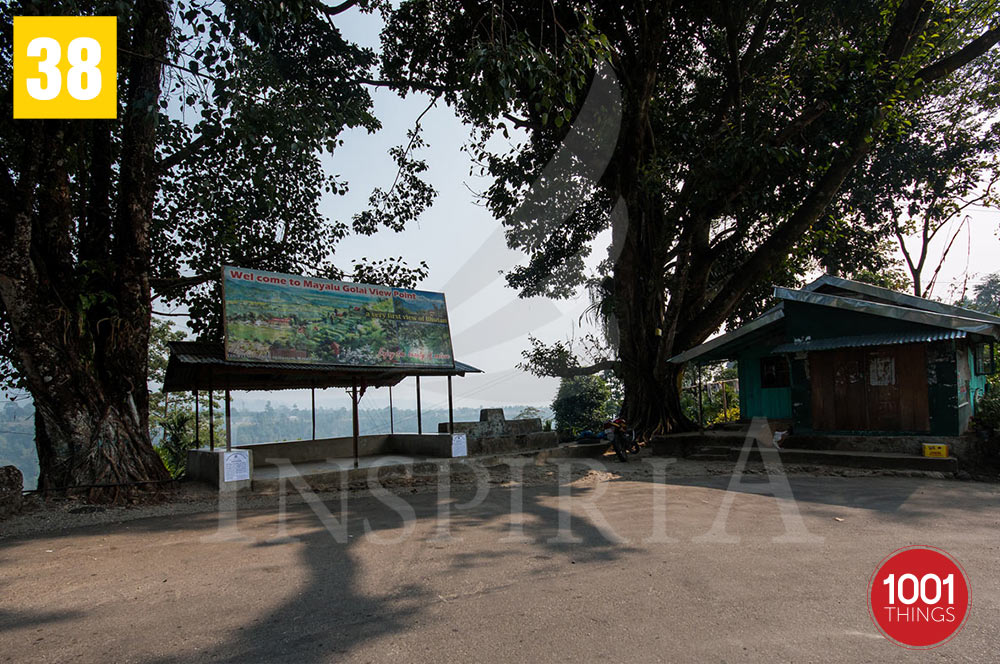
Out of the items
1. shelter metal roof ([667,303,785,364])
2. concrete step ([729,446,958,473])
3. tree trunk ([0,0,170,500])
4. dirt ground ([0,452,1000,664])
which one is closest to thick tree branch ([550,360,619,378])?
shelter metal roof ([667,303,785,364])

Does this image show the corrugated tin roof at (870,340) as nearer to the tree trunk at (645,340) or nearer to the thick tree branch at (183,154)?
the tree trunk at (645,340)

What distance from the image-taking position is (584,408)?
2477 centimetres

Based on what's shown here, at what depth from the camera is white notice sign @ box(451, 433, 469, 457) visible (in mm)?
14023

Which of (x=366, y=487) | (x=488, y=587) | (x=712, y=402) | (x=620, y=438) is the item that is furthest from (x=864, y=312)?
(x=488, y=587)

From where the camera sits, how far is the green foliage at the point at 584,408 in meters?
24.1

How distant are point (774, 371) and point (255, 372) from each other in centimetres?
1349

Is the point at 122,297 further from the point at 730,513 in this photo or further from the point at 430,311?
the point at 730,513

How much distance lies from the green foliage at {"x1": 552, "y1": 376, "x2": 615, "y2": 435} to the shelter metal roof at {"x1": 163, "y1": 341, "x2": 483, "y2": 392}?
33.5ft

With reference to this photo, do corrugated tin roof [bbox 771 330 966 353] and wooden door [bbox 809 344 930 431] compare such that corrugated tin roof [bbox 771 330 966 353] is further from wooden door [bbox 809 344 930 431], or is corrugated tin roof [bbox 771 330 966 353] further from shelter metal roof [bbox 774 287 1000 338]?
wooden door [bbox 809 344 930 431]

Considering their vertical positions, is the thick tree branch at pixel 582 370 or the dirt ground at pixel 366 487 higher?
the thick tree branch at pixel 582 370

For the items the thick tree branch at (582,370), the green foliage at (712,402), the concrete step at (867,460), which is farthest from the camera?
the thick tree branch at (582,370)

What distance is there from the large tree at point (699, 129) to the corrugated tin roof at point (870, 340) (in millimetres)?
2426

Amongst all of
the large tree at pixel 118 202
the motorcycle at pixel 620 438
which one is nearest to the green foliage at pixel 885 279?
the motorcycle at pixel 620 438

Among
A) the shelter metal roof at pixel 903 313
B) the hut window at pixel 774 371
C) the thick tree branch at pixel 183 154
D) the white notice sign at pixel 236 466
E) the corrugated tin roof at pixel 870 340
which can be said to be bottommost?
the white notice sign at pixel 236 466
